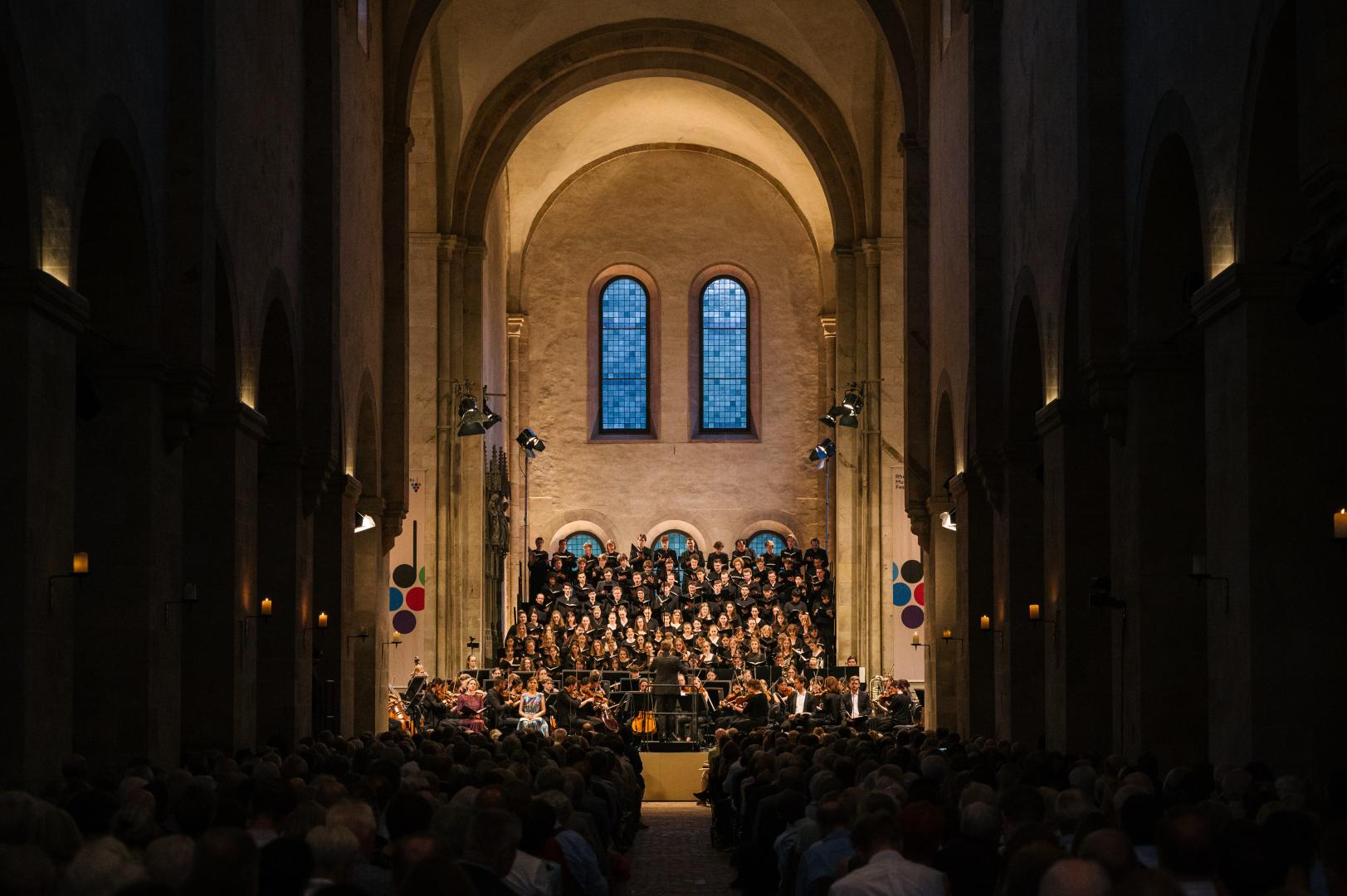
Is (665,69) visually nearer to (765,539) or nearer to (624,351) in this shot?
(624,351)

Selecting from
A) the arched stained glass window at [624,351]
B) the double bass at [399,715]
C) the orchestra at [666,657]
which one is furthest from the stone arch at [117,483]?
the arched stained glass window at [624,351]

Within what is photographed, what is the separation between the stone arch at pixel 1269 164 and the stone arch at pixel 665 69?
79.7 feet

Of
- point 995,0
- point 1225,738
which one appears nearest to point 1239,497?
point 1225,738

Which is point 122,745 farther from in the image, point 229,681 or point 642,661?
point 642,661

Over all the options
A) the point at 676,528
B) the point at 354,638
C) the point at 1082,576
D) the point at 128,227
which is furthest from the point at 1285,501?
the point at 676,528

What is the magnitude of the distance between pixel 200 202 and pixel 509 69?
20607mm

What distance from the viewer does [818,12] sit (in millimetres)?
33750

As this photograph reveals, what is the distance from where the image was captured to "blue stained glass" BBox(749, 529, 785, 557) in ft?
150

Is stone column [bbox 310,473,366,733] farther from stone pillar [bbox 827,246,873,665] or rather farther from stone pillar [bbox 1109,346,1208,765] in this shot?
stone pillar [bbox 827,246,873,665]

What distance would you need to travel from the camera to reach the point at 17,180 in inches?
456

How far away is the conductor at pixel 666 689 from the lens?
30.8m

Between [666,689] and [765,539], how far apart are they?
1498cm

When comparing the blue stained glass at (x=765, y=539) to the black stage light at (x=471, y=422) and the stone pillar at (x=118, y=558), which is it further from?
the stone pillar at (x=118, y=558)

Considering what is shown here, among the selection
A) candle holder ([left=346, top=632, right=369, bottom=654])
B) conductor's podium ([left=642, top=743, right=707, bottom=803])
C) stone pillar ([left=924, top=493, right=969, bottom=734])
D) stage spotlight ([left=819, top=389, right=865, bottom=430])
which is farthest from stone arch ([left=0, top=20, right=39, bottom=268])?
stage spotlight ([left=819, top=389, right=865, bottom=430])
